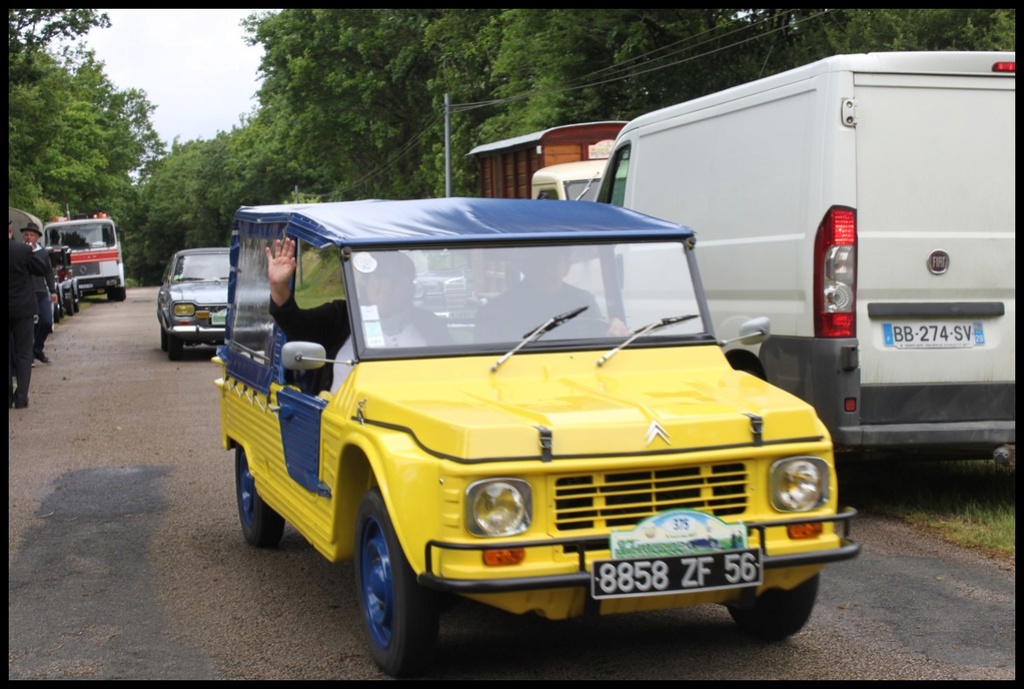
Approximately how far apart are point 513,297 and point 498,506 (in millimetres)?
1521

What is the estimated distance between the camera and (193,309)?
2119 cm

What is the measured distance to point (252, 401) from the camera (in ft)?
24.2

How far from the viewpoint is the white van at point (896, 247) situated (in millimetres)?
7680

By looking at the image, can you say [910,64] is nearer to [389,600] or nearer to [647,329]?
[647,329]

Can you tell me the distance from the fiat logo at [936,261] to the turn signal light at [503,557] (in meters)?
4.09

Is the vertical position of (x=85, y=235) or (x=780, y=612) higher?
(x=85, y=235)

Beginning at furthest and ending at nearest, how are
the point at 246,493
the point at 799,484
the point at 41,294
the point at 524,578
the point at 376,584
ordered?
1. the point at 41,294
2. the point at 246,493
3. the point at 376,584
4. the point at 799,484
5. the point at 524,578

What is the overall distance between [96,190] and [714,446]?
243 ft

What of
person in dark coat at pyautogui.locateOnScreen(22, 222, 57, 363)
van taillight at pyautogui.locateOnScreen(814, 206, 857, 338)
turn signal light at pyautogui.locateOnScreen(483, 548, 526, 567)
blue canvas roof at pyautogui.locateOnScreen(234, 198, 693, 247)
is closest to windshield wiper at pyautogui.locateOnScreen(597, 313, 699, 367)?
blue canvas roof at pyautogui.locateOnScreen(234, 198, 693, 247)

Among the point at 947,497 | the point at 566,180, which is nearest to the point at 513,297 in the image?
the point at 947,497

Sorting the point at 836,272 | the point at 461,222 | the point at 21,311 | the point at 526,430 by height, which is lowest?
the point at 526,430

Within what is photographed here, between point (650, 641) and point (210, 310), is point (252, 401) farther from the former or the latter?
point (210, 310)

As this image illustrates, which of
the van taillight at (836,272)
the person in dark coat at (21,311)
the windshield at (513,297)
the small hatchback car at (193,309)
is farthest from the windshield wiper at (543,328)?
the small hatchback car at (193,309)

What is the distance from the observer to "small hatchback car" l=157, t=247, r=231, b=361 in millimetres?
21125
